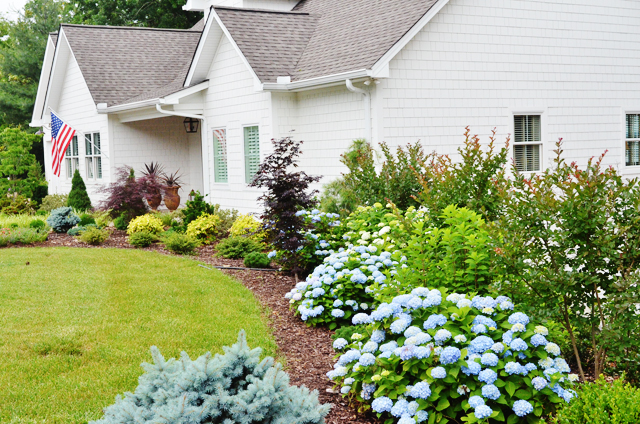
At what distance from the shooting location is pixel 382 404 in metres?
4.35

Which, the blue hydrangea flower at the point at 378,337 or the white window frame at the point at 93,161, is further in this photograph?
the white window frame at the point at 93,161

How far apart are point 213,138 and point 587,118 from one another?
8439mm

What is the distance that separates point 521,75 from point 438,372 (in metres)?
10.4

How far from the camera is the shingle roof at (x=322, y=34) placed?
11.9 meters

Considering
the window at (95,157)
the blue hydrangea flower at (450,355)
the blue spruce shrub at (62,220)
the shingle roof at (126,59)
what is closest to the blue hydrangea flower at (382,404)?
the blue hydrangea flower at (450,355)

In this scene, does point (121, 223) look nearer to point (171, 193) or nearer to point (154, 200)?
point (154, 200)

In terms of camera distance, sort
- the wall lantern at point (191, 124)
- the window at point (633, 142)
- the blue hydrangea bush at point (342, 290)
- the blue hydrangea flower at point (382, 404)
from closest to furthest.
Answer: the blue hydrangea flower at point (382, 404) → the blue hydrangea bush at point (342, 290) → the window at point (633, 142) → the wall lantern at point (191, 124)

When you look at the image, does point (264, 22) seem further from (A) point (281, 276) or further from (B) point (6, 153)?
(B) point (6, 153)

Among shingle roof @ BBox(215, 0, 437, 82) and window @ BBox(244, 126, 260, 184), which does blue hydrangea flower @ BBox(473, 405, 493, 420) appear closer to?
shingle roof @ BBox(215, 0, 437, 82)

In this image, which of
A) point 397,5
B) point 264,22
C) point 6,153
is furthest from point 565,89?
point 6,153

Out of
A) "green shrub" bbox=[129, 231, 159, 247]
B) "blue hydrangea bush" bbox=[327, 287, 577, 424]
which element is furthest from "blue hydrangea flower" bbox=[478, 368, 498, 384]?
"green shrub" bbox=[129, 231, 159, 247]

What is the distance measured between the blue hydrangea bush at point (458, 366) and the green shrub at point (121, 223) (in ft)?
38.5

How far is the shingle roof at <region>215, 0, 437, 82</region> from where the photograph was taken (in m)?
11.9

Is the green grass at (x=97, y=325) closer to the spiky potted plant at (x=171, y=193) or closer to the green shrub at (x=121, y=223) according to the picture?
the green shrub at (x=121, y=223)
